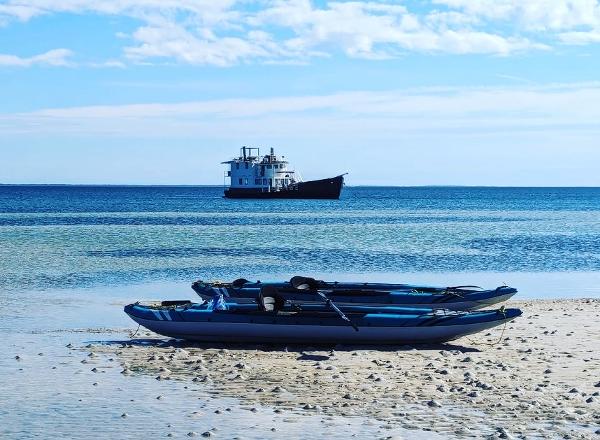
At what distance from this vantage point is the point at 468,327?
17688 millimetres

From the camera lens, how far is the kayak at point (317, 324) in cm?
1772

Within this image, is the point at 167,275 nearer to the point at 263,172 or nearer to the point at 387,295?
the point at 387,295

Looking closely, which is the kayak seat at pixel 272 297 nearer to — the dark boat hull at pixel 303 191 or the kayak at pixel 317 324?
the kayak at pixel 317 324

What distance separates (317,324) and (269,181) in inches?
4623

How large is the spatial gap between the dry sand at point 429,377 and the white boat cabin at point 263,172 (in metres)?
114

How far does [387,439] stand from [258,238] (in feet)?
148

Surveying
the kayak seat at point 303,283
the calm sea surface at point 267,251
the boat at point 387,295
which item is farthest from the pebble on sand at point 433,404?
the calm sea surface at point 267,251

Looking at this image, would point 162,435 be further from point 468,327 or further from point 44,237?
point 44,237

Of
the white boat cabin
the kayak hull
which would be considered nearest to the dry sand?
the kayak hull

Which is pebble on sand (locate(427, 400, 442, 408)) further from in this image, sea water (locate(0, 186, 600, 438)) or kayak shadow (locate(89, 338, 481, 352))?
kayak shadow (locate(89, 338, 481, 352))

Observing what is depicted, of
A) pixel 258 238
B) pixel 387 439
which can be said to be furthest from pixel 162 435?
pixel 258 238

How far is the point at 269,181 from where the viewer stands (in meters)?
135

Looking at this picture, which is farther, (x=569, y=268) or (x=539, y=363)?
(x=569, y=268)

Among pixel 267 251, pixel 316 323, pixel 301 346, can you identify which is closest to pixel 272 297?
pixel 301 346
